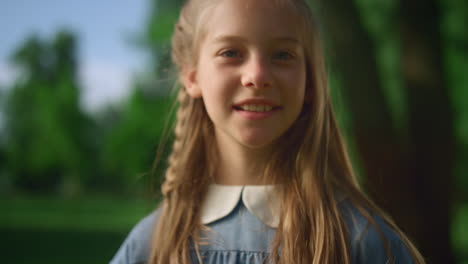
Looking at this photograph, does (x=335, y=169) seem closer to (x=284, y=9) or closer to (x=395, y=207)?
(x=284, y=9)

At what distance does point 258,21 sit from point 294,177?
0.63 metres

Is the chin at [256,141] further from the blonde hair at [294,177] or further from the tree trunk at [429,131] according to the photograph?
the tree trunk at [429,131]

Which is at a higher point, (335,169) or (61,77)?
(61,77)

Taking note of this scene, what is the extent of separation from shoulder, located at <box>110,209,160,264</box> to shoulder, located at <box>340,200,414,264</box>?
2.75 ft

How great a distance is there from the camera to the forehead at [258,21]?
1.67 metres

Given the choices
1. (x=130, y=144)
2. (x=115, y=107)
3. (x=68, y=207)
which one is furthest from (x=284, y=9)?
(x=115, y=107)

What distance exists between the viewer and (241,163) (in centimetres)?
192

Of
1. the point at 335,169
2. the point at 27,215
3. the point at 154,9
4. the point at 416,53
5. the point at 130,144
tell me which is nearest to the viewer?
the point at 335,169

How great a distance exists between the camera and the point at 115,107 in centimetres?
3834

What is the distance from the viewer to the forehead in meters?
1.67

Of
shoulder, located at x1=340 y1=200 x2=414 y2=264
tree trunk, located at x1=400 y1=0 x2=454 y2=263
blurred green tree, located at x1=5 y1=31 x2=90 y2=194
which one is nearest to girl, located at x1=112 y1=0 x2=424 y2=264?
shoulder, located at x1=340 y1=200 x2=414 y2=264

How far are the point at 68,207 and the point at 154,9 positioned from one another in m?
14.6

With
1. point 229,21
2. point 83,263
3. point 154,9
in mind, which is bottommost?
point 83,263

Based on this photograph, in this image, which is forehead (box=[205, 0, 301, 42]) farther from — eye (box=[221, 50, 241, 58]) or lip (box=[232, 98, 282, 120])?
lip (box=[232, 98, 282, 120])
